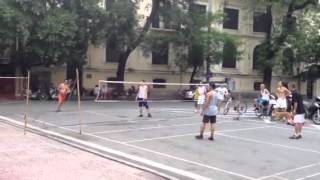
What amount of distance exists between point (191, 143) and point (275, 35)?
120 ft

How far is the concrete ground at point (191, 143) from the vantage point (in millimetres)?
12633

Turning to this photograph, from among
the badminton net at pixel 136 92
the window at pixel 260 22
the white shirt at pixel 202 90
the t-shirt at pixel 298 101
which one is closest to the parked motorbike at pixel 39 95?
the badminton net at pixel 136 92

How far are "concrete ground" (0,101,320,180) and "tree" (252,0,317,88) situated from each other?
964 inches

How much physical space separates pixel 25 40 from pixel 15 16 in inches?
80.0

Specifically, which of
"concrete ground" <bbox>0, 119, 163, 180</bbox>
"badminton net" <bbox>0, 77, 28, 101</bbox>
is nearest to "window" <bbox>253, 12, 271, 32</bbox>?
"badminton net" <bbox>0, 77, 28, 101</bbox>

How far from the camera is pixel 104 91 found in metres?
26.1

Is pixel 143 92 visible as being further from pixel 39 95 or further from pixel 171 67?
pixel 171 67

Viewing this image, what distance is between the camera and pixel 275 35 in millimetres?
51281

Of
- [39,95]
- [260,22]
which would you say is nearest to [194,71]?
[260,22]

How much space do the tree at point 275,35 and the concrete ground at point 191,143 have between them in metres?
24.5

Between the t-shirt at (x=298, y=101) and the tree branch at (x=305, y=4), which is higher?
the tree branch at (x=305, y=4)

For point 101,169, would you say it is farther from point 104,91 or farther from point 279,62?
point 279,62

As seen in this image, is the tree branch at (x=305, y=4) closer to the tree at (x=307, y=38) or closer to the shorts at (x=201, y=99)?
the tree at (x=307, y=38)

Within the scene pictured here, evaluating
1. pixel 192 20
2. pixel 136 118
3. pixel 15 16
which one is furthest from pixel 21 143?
pixel 192 20
